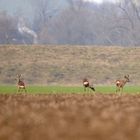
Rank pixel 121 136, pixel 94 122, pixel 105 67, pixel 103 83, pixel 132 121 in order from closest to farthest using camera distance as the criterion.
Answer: pixel 121 136 < pixel 94 122 < pixel 132 121 < pixel 103 83 < pixel 105 67

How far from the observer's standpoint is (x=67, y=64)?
57.9 metres

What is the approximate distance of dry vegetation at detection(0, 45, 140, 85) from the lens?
180 ft

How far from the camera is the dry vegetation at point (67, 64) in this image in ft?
180

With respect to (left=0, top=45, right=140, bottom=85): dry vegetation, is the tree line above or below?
above

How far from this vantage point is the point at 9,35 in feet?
349

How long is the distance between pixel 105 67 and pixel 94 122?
5241cm

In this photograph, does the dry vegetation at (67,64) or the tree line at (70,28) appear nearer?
the dry vegetation at (67,64)

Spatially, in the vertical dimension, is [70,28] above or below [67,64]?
above

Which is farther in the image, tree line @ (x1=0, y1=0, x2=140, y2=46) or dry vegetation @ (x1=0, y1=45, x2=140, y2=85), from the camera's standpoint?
tree line @ (x1=0, y1=0, x2=140, y2=46)

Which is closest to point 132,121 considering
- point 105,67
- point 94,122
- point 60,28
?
point 94,122

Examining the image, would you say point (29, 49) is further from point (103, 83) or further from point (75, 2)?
point (75, 2)

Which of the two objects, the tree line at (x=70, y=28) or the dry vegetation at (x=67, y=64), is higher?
the tree line at (x=70, y=28)

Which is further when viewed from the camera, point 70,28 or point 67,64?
point 70,28

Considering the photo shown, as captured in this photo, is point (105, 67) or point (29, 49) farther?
point (29, 49)
